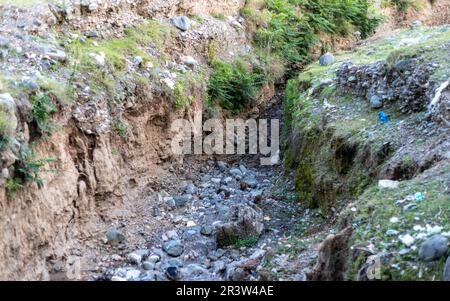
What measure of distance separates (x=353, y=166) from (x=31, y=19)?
4037 mm

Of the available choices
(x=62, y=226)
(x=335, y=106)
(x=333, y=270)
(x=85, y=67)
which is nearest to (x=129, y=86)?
(x=85, y=67)

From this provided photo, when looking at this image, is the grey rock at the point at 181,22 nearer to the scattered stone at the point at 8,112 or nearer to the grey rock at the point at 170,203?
the grey rock at the point at 170,203

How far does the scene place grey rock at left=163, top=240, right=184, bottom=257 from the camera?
20.0ft

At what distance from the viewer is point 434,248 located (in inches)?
149

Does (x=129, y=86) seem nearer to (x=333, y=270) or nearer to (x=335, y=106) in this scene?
(x=335, y=106)

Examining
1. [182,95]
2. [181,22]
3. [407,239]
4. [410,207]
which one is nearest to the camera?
[407,239]

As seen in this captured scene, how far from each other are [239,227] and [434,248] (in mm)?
2715

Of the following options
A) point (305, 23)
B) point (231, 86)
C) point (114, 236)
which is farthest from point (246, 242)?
point (305, 23)

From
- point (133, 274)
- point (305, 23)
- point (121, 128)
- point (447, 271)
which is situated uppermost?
point (305, 23)

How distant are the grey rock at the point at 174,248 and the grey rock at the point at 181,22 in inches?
143

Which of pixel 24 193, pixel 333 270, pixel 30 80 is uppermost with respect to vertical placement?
pixel 30 80

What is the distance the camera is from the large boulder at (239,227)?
6156mm

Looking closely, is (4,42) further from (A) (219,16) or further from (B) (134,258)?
(A) (219,16)

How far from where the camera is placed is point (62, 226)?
5.71m
